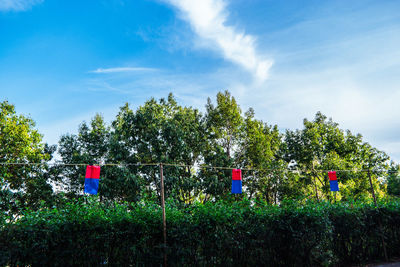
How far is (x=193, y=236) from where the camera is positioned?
6.46 metres

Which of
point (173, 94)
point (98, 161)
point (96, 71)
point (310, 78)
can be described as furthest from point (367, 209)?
point (98, 161)

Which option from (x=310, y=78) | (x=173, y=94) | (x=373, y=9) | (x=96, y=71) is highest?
(x=173, y=94)

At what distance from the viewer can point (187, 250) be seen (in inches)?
250

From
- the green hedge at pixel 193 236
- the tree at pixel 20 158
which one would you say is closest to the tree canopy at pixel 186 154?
the tree at pixel 20 158

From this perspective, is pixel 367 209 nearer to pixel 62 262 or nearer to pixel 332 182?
pixel 332 182

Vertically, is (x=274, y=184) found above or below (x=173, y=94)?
below

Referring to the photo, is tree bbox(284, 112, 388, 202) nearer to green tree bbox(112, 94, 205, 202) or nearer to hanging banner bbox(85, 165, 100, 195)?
green tree bbox(112, 94, 205, 202)

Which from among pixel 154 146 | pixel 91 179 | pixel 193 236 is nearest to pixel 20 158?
pixel 154 146

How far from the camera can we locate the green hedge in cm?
545

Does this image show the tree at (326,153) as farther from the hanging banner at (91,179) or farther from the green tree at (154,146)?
the hanging banner at (91,179)

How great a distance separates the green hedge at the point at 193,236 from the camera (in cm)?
545

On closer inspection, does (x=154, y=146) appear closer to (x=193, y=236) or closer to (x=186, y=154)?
(x=186, y=154)

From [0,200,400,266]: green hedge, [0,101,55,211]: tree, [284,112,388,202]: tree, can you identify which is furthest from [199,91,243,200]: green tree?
[0,200,400,266]: green hedge

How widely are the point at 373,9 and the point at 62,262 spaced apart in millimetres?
11254
